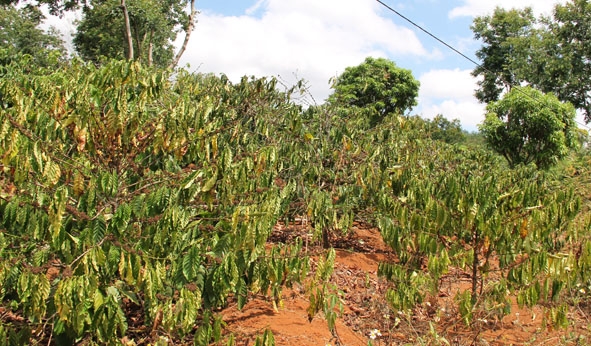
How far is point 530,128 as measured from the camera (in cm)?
1638

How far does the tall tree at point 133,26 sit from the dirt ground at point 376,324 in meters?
14.9

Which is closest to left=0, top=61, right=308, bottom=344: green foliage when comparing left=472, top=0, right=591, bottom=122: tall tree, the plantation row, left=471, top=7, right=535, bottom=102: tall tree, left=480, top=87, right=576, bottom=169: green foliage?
the plantation row

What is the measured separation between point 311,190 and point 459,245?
141 cm

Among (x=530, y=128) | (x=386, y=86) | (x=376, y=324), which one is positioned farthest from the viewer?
(x=386, y=86)

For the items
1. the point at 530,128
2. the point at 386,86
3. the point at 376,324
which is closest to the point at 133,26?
the point at 386,86

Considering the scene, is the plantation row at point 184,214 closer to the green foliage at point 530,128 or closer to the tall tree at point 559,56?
the green foliage at point 530,128

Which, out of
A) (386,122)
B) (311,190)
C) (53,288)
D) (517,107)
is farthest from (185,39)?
(53,288)

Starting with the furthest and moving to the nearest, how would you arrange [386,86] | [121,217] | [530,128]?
[386,86] → [530,128] → [121,217]

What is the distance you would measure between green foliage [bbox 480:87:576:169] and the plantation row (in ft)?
39.3

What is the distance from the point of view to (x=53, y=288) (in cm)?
283

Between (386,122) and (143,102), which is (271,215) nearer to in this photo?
(143,102)

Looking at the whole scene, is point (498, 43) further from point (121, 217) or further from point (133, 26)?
point (121, 217)

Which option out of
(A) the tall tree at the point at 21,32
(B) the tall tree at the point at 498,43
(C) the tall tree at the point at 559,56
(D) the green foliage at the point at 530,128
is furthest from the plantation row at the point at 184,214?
(A) the tall tree at the point at 21,32

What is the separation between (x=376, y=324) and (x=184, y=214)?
2.62 m
